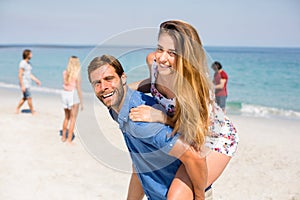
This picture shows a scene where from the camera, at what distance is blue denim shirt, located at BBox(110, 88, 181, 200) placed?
6.63ft

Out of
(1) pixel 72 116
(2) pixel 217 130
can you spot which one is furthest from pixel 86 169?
(2) pixel 217 130

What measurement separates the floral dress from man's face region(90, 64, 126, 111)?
35 cm

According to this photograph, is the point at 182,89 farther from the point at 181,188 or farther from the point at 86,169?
the point at 86,169

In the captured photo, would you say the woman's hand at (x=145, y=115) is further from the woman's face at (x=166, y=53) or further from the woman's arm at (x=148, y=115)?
the woman's face at (x=166, y=53)

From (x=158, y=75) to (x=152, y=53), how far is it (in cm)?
16

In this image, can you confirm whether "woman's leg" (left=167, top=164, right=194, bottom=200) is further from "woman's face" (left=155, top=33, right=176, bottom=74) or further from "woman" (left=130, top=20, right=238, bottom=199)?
"woman's face" (left=155, top=33, right=176, bottom=74)

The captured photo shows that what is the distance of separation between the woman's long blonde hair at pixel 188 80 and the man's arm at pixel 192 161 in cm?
5

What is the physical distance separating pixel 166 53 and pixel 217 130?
81 centimetres

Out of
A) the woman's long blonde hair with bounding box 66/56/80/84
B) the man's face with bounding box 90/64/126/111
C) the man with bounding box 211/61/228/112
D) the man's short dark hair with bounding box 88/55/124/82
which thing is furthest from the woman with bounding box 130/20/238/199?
the man with bounding box 211/61/228/112

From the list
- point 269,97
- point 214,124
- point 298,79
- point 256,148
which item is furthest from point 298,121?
point 298,79

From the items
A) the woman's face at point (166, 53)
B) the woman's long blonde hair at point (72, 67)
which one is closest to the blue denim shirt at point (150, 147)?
the woman's face at point (166, 53)

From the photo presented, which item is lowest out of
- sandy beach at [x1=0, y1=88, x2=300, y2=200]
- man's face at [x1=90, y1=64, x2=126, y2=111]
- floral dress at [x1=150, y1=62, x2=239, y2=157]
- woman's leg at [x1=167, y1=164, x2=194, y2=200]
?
sandy beach at [x1=0, y1=88, x2=300, y2=200]

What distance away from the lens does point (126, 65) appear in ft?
7.43

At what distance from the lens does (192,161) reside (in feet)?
6.72
